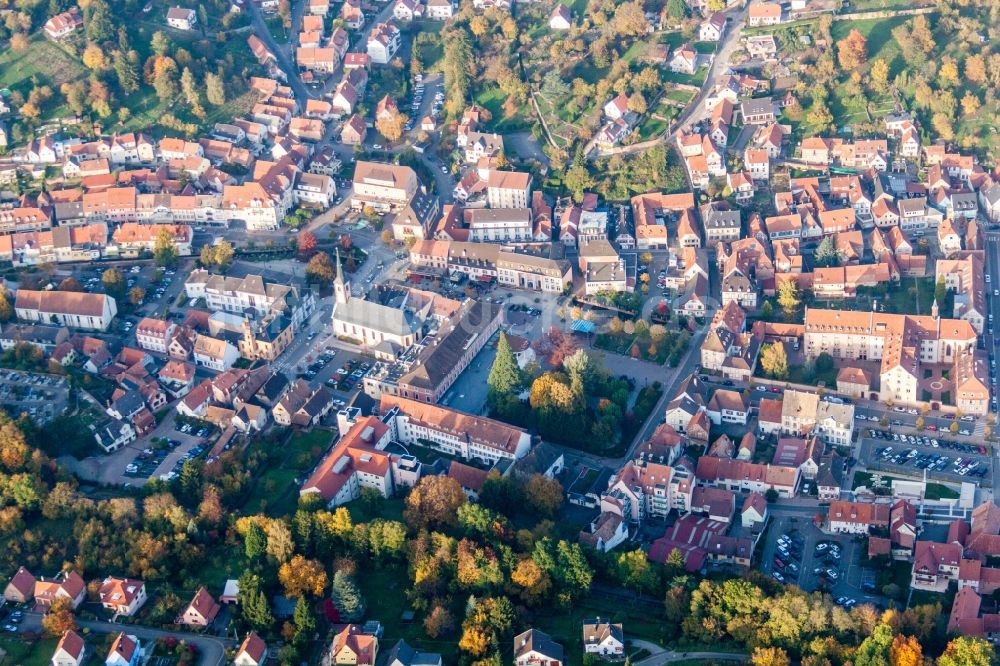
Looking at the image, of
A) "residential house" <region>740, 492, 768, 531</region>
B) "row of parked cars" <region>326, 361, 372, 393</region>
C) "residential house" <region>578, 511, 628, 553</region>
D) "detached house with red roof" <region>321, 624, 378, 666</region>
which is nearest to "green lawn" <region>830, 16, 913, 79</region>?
"residential house" <region>740, 492, 768, 531</region>

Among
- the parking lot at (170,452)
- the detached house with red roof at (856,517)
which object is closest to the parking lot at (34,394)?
the parking lot at (170,452)

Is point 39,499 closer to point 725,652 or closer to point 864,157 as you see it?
point 725,652

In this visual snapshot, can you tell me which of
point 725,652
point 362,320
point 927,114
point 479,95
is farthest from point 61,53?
point 725,652

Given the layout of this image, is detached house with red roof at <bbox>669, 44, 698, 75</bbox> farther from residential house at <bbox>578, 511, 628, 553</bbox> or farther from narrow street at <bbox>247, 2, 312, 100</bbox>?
residential house at <bbox>578, 511, 628, 553</bbox>

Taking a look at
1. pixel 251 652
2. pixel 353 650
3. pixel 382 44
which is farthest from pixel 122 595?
pixel 382 44

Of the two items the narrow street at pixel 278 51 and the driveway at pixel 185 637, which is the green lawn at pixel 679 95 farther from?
the driveway at pixel 185 637

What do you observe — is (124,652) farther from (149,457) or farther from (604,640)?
(604,640)

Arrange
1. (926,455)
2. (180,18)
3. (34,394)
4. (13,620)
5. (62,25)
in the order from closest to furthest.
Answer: (13,620) < (926,455) < (34,394) < (62,25) < (180,18)
